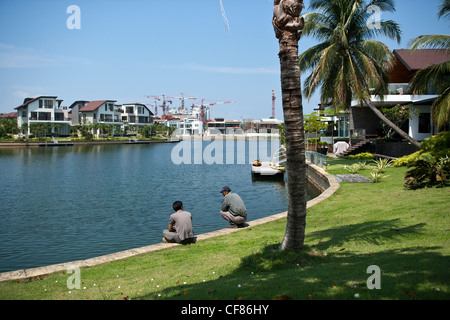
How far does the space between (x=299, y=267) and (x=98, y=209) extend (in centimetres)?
1419

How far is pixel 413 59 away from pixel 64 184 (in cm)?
3271

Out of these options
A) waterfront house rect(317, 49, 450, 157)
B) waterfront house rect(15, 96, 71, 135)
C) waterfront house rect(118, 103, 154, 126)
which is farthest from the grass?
waterfront house rect(118, 103, 154, 126)

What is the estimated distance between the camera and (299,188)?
6.96 m

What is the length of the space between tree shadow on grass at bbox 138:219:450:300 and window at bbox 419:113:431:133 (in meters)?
25.7

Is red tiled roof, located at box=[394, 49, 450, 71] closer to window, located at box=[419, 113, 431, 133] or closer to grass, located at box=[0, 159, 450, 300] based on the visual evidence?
window, located at box=[419, 113, 431, 133]

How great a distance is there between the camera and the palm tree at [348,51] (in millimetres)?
23469

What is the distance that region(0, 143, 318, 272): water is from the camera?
12288mm

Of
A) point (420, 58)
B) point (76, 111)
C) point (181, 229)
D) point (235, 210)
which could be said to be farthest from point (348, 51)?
point (76, 111)

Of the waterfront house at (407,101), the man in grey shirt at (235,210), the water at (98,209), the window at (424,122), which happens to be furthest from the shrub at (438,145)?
the window at (424,122)

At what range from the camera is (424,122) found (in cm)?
3062

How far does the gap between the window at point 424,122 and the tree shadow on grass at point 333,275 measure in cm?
2572

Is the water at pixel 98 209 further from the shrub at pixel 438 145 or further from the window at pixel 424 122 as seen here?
the window at pixel 424 122
